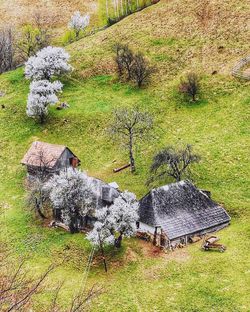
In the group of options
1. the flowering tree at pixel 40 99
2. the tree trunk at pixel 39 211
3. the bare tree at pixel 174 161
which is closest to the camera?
the tree trunk at pixel 39 211

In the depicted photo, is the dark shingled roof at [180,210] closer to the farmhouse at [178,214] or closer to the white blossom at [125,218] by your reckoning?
the farmhouse at [178,214]

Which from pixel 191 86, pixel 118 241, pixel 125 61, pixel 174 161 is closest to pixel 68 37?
pixel 125 61

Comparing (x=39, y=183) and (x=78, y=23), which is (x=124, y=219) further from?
(x=78, y=23)

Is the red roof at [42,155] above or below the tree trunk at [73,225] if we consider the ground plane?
above

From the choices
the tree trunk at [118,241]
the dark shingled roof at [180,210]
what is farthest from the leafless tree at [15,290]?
the dark shingled roof at [180,210]

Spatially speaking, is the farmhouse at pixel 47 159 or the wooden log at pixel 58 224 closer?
the wooden log at pixel 58 224

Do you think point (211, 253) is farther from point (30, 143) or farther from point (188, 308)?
point (30, 143)

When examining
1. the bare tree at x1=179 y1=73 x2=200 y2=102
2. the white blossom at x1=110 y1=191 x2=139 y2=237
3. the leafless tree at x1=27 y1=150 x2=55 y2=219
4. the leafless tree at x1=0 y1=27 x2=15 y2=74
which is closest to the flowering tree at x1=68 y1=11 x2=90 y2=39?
the leafless tree at x1=0 y1=27 x2=15 y2=74

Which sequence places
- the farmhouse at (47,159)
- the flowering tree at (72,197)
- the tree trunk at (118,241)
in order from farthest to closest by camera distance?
1. the farmhouse at (47,159)
2. the flowering tree at (72,197)
3. the tree trunk at (118,241)

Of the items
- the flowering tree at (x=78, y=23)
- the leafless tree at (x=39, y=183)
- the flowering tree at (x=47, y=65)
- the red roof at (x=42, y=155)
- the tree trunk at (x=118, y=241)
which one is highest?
the flowering tree at (x=78, y=23)
